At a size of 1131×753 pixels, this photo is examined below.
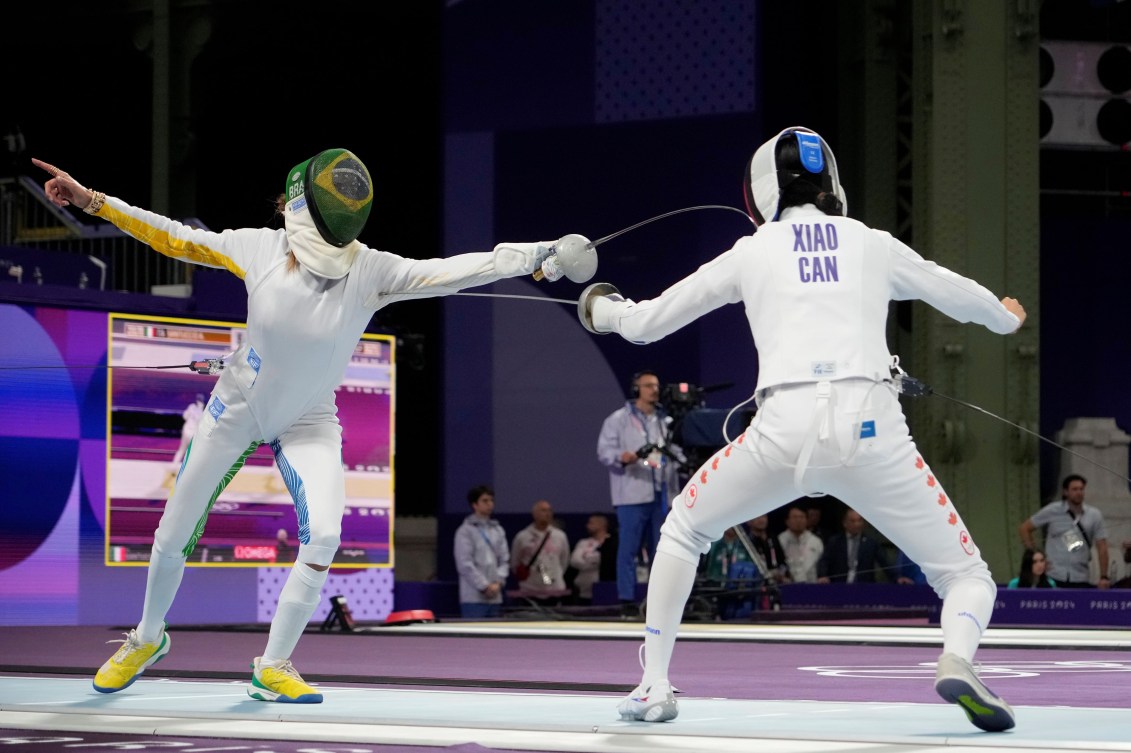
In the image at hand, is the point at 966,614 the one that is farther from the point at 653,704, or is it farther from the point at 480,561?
the point at 480,561

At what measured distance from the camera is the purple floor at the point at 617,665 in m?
4.44

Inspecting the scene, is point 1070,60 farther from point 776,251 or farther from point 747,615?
point 776,251

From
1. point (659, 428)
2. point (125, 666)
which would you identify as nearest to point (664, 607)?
point (125, 666)

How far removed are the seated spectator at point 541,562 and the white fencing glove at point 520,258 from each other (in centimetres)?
687

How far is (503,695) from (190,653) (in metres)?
2.59

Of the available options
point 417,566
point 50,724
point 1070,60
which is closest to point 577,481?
point 417,566

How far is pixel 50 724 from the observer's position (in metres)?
3.54

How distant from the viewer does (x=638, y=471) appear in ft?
28.3

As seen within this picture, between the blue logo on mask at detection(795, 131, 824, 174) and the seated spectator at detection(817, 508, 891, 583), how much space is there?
7091 mm

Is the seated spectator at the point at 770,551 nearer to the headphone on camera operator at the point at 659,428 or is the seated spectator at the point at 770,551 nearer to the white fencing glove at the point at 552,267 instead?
the headphone on camera operator at the point at 659,428

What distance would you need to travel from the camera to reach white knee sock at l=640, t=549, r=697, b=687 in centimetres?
344

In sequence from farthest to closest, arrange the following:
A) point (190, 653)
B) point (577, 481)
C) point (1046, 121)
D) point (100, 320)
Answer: point (1046, 121) < point (577, 481) < point (100, 320) < point (190, 653)

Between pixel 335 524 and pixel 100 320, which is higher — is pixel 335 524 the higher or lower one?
the lower one

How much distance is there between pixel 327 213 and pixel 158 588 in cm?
112
